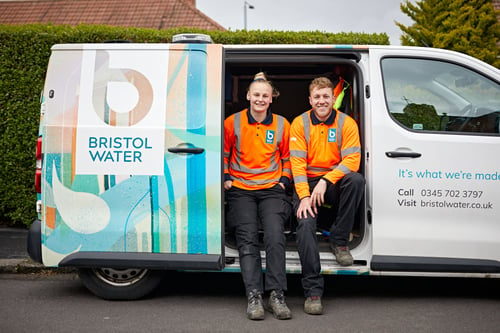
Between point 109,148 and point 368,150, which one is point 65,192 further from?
point 368,150

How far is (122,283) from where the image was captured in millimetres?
4305

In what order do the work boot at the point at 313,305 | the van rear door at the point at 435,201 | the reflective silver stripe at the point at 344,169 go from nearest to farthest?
the work boot at the point at 313,305 → the van rear door at the point at 435,201 → the reflective silver stripe at the point at 344,169

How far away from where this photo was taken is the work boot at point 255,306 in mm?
3850

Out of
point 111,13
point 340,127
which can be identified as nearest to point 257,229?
point 340,127

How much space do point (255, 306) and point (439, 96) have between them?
2.12 m

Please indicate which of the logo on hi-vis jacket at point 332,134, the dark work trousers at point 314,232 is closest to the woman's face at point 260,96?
the logo on hi-vis jacket at point 332,134

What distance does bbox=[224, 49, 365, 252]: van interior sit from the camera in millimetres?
4262

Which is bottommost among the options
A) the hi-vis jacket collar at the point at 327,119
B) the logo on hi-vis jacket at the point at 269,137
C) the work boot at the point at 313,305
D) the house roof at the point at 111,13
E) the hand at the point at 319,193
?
the work boot at the point at 313,305

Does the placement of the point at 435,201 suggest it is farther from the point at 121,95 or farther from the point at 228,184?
the point at 121,95

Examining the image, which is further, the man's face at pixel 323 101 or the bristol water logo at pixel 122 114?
the man's face at pixel 323 101

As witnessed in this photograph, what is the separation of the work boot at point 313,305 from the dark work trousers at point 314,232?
0.04m

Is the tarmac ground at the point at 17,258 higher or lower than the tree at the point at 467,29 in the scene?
lower

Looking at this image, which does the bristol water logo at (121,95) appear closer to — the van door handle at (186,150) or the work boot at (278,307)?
the van door handle at (186,150)

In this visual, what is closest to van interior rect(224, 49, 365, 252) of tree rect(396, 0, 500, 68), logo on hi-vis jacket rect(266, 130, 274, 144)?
logo on hi-vis jacket rect(266, 130, 274, 144)
